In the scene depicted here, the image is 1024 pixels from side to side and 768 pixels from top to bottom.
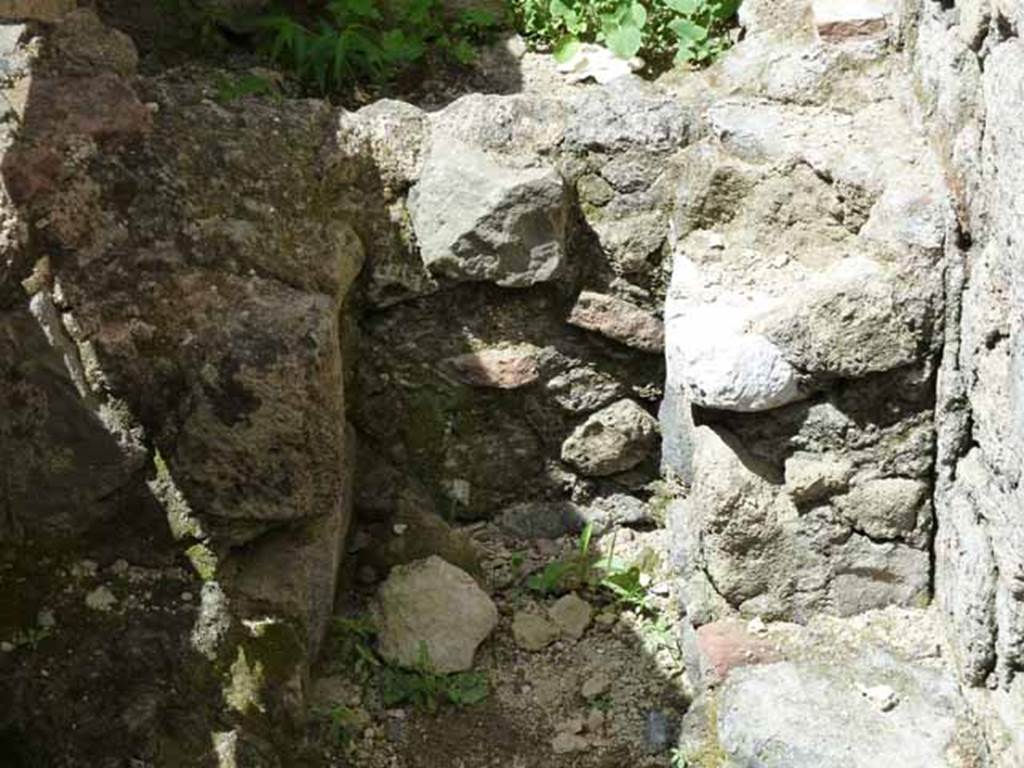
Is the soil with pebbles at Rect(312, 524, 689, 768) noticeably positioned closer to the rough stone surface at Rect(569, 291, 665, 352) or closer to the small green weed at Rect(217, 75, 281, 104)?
the rough stone surface at Rect(569, 291, 665, 352)

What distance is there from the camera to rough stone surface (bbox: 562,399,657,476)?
14.0 ft

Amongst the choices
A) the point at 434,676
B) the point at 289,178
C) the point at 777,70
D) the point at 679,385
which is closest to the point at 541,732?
the point at 434,676

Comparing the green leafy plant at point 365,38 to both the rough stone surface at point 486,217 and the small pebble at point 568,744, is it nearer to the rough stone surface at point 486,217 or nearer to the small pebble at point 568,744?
the rough stone surface at point 486,217

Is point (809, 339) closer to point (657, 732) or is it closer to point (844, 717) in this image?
point (844, 717)

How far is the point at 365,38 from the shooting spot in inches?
181

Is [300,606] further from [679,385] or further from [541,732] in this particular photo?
[679,385]

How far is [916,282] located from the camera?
3.54m

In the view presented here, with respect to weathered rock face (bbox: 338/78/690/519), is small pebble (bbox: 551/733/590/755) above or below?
below

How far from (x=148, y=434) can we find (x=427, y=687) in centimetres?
90

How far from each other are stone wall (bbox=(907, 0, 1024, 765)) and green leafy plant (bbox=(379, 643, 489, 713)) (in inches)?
44.0

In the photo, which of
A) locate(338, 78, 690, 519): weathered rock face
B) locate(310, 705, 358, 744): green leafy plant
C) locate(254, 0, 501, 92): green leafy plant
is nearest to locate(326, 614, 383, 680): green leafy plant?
locate(310, 705, 358, 744): green leafy plant

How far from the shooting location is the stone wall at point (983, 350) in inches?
122

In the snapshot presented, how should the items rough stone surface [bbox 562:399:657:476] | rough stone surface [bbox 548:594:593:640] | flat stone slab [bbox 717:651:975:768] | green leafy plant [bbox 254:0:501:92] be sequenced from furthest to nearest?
green leafy plant [bbox 254:0:501:92] → rough stone surface [bbox 562:399:657:476] → rough stone surface [bbox 548:594:593:640] → flat stone slab [bbox 717:651:975:768]

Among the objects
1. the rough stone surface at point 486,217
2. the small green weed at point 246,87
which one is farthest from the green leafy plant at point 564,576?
the small green weed at point 246,87
